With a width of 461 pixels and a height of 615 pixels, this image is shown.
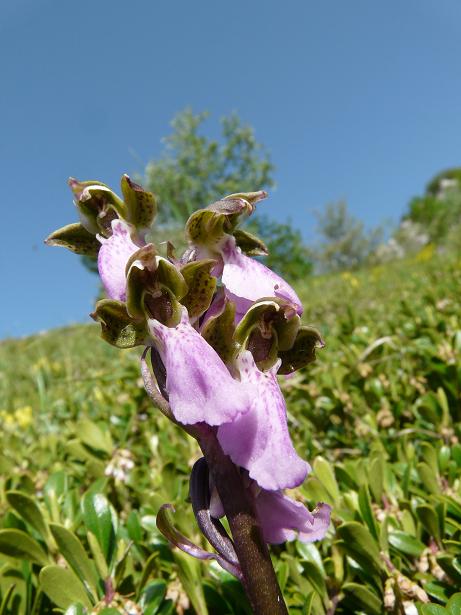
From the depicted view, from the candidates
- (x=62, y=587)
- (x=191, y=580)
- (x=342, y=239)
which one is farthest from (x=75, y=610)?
(x=342, y=239)

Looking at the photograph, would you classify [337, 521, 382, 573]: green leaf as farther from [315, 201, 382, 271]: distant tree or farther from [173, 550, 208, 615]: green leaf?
[315, 201, 382, 271]: distant tree

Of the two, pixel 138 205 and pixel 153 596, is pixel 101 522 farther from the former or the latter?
pixel 138 205

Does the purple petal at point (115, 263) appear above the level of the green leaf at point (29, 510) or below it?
above

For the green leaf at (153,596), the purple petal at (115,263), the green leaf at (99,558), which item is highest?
the purple petal at (115,263)

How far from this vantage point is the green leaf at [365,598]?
98cm

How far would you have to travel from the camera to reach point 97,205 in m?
1.00

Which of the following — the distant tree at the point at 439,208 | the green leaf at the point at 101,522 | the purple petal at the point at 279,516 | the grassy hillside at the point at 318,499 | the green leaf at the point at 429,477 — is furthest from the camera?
the distant tree at the point at 439,208

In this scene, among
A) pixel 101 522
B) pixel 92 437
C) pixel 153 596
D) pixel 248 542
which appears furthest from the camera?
pixel 92 437

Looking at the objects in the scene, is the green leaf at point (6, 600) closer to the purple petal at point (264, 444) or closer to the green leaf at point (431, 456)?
the purple petal at point (264, 444)

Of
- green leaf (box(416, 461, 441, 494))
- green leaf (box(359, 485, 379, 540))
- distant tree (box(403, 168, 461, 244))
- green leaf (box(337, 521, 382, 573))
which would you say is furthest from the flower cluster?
distant tree (box(403, 168, 461, 244))

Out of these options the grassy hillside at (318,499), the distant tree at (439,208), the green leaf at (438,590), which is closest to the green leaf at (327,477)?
the grassy hillside at (318,499)

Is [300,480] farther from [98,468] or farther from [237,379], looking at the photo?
[98,468]

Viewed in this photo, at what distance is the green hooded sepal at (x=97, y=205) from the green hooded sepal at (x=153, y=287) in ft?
0.67

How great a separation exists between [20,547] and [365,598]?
68cm
